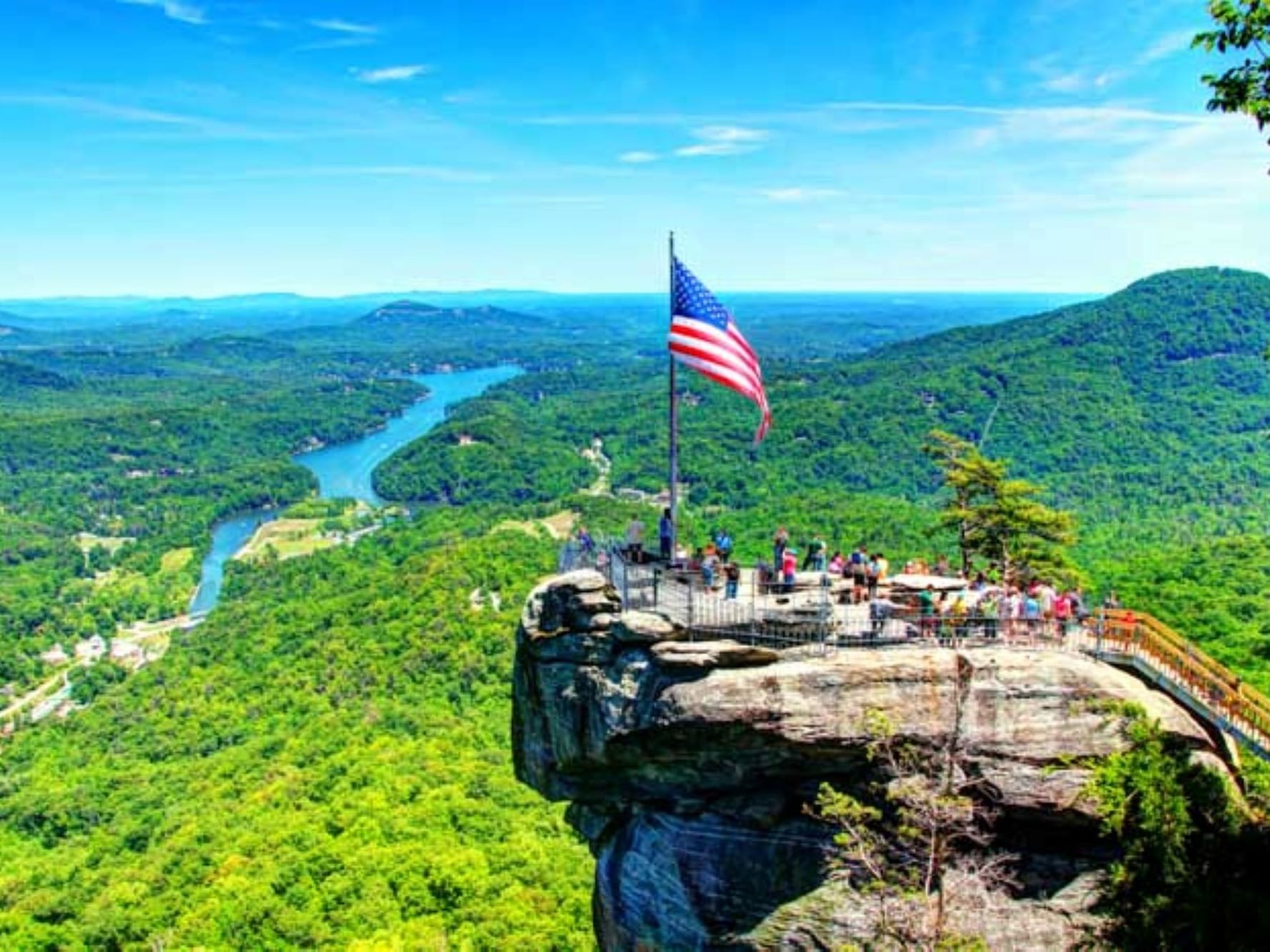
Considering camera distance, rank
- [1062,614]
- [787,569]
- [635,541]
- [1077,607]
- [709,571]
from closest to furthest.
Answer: [1062,614], [709,571], [1077,607], [787,569], [635,541]

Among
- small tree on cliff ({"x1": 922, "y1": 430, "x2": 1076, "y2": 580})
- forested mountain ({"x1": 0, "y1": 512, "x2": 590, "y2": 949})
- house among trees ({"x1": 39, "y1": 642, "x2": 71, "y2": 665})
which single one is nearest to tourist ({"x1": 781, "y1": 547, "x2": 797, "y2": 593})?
small tree on cliff ({"x1": 922, "y1": 430, "x2": 1076, "y2": 580})

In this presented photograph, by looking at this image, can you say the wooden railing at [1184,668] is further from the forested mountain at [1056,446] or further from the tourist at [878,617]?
the forested mountain at [1056,446]

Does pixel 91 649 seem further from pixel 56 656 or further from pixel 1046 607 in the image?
pixel 1046 607

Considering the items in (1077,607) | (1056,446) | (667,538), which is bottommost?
(1056,446)

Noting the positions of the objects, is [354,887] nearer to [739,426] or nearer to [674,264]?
[674,264]

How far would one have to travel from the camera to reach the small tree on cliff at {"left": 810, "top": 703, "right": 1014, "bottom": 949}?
16.5m

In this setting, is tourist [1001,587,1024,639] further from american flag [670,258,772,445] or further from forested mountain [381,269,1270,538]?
forested mountain [381,269,1270,538]

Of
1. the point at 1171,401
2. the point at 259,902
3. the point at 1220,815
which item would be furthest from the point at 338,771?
the point at 1171,401

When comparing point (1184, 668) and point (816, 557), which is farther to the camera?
point (816, 557)

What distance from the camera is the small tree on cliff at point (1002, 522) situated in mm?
34219

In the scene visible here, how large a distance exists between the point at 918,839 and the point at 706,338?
11.7 m

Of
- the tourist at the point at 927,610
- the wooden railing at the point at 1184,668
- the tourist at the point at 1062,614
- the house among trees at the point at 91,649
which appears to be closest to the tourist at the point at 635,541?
the tourist at the point at 927,610

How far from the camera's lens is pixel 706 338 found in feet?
73.9

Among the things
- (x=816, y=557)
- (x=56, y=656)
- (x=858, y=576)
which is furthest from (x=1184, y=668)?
(x=56, y=656)
